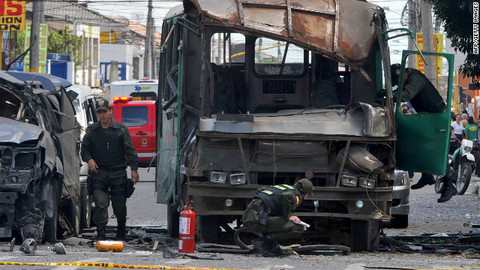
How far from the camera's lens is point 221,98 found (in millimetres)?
13188

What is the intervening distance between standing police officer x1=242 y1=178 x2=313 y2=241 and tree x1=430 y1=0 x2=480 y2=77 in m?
4.17

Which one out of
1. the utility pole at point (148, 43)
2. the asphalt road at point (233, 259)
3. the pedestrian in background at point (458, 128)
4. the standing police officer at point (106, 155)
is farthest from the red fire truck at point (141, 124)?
the utility pole at point (148, 43)

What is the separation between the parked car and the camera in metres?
11.8

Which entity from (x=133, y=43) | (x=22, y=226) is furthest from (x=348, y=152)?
(x=133, y=43)

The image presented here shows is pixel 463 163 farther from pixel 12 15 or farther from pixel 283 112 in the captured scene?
pixel 12 15

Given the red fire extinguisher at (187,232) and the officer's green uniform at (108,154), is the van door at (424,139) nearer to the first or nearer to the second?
the red fire extinguisher at (187,232)

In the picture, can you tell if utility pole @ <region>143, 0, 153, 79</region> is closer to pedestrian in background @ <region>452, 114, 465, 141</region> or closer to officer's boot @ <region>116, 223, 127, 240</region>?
pedestrian in background @ <region>452, 114, 465, 141</region>

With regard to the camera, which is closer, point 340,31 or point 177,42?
point 340,31

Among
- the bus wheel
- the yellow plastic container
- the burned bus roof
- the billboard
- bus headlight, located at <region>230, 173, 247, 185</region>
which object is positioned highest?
the billboard

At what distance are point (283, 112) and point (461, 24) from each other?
3221 millimetres

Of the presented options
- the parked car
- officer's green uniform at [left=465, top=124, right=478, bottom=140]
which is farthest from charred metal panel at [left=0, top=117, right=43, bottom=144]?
officer's green uniform at [left=465, top=124, right=478, bottom=140]

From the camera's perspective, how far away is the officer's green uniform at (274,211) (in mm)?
10844

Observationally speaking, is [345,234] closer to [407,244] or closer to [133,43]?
[407,244]

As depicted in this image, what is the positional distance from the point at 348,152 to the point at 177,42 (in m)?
2.79
